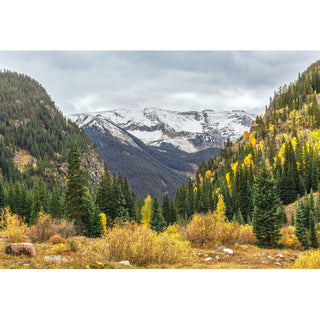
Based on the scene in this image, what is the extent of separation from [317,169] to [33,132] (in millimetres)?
196030

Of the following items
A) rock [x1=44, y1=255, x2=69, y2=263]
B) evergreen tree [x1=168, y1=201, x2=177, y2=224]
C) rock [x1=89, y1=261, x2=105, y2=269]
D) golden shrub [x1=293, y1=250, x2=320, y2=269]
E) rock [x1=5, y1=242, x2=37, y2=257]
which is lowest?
evergreen tree [x1=168, y1=201, x2=177, y2=224]

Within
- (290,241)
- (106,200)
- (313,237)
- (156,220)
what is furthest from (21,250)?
(156,220)

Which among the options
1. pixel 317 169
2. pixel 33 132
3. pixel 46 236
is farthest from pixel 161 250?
pixel 33 132

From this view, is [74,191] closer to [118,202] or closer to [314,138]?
[118,202]

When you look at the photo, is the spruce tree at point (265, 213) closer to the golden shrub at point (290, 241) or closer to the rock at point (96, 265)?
the golden shrub at point (290, 241)

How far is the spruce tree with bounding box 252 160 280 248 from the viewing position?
24531 millimetres

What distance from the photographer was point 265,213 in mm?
25734

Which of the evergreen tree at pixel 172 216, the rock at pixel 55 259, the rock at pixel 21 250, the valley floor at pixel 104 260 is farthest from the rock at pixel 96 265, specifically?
the evergreen tree at pixel 172 216

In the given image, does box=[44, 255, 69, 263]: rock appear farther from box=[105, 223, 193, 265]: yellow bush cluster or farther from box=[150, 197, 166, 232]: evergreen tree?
box=[150, 197, 166, 232]: evergreen tree

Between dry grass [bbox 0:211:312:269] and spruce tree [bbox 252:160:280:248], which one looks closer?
dry grass [bbox 0:211:312:269]

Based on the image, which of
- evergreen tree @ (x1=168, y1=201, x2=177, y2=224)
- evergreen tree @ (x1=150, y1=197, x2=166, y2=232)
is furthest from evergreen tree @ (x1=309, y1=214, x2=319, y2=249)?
evergreen tree @ (x1=168, y1=201, x2=177, y2=224)

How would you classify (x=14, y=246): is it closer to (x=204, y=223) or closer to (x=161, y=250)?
(x=161, y=250)

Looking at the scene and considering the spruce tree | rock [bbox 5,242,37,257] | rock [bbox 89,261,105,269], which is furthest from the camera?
the spruce tree

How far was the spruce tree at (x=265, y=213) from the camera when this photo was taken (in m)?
24.5
